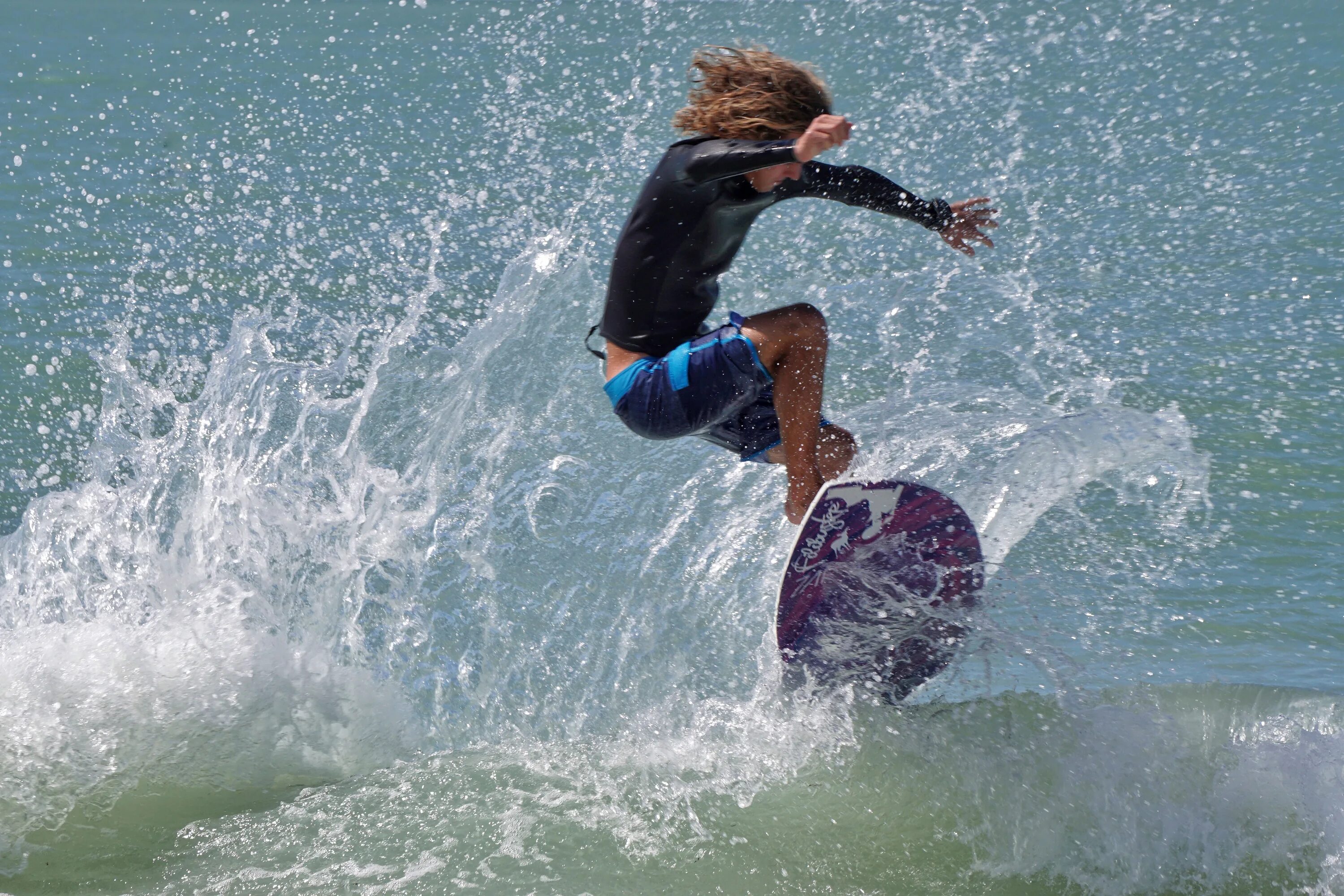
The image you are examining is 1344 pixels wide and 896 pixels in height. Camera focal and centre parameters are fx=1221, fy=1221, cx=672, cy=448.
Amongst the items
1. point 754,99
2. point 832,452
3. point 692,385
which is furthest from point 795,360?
point 754,99

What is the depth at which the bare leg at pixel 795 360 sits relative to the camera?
11.8 ft

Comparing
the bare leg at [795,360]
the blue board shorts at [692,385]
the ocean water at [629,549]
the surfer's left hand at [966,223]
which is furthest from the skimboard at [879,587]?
the surfer's left hand at [966,223]

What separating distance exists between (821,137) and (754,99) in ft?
1.18

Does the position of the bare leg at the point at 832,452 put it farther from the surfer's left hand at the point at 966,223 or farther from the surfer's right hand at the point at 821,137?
the surfer's right hand at the point at 821,137

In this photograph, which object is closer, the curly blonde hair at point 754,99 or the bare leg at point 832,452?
the curly blonde hair at point 754,99

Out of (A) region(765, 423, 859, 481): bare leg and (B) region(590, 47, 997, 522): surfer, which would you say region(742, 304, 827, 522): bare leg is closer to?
(B) region(590, 47, 997, 522): surfer

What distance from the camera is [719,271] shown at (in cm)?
371

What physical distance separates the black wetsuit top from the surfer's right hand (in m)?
0.04

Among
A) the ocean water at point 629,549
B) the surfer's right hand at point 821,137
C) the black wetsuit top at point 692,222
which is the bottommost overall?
the ocean water at point 629,549

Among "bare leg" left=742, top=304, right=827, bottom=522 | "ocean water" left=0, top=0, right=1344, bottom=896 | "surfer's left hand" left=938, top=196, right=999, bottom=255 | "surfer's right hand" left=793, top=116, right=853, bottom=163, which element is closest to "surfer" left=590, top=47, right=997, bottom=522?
"bare leg" left=742, top=304, right=827, bottom=522

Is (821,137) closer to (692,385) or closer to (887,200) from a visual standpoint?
(887,200)

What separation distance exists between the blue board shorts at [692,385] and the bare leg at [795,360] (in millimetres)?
37

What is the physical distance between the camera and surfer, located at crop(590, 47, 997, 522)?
11.4 feet

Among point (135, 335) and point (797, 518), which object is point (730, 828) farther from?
point (135, 335)
